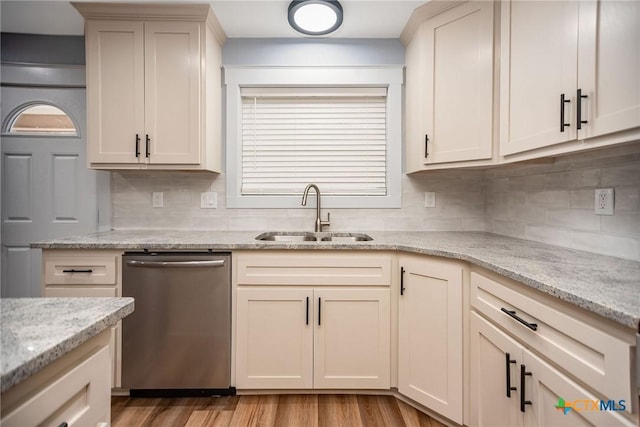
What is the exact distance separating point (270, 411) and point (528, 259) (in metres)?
1.52

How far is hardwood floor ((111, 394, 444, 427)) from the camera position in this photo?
163cm

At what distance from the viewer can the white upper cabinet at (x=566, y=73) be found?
101cm

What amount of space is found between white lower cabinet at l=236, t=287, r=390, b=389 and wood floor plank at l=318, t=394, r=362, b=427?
9 cm

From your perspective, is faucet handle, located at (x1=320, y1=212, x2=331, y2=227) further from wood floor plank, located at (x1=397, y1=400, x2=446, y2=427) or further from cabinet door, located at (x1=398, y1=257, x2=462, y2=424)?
wood floor plank, located at (x1=397, y1=400, x2=446, y2=427)

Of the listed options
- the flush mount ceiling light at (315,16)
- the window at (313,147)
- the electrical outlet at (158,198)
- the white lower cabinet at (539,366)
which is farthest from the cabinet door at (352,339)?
the flush mount ceiling light at (315,16)

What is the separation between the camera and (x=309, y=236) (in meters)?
2.33

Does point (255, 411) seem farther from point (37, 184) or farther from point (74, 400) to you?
point (37, 184)

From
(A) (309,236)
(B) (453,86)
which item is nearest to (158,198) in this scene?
(A) (309,236)

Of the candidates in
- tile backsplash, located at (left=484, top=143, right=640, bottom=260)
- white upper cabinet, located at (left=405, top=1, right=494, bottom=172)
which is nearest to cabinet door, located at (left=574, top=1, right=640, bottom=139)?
tile backsplash, located at (left=484, top=143, right=640, bottom=260)

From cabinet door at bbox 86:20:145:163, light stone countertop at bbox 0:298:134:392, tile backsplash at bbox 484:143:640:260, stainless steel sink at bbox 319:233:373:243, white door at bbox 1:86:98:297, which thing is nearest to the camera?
light stone countertop at bbox 0:298:134:392

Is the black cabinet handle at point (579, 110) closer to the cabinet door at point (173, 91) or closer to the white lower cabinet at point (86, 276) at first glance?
the cabinet door at point (173, 91)

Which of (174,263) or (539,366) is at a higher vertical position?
(174,263)

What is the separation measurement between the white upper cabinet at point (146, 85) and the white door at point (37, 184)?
1.70 ft

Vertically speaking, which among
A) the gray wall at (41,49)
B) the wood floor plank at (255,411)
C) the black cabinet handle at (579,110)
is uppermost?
the gray wall at (41,49)
